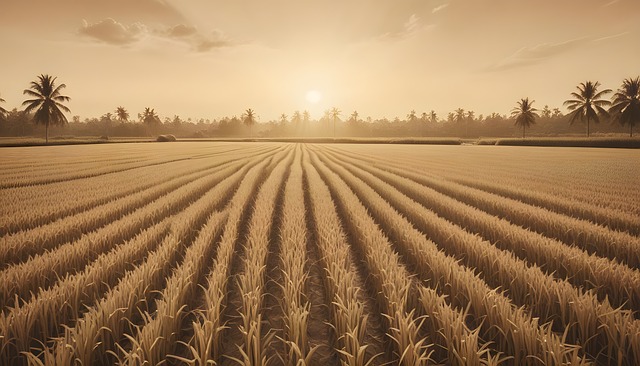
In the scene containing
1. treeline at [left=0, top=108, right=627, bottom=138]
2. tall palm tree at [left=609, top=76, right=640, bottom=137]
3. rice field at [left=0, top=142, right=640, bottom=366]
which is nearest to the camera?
rice field at [left=0, top=142, right=640, bottom=366]

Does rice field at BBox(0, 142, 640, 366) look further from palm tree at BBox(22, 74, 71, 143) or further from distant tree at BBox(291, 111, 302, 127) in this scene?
distant tree at BBox(291, 111, 302, 127)

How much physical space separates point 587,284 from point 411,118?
497ft

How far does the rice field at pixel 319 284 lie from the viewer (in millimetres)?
2312

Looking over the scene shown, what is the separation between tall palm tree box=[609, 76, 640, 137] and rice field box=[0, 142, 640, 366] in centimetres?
6457

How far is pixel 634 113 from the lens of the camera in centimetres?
5072

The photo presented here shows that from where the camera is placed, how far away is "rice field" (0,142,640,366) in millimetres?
2312

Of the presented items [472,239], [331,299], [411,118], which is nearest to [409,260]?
[472,239]

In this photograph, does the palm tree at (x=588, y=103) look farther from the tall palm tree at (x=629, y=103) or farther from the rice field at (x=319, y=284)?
the rice field at (x=319, y=284)

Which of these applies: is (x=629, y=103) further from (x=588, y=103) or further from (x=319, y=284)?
(x=319, y=284)

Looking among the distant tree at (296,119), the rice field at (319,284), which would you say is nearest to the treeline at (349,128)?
the distant tree at (296,119)

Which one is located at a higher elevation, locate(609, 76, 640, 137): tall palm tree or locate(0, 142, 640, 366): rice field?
locate(609, 76, 640, 137): tall palm tree

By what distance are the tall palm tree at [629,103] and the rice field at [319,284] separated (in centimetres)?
6457

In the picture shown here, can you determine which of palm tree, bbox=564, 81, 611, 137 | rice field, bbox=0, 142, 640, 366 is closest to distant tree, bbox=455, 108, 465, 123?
palm tree, bbox=564, 81, 611, 137

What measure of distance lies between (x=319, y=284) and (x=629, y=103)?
7585 cm
